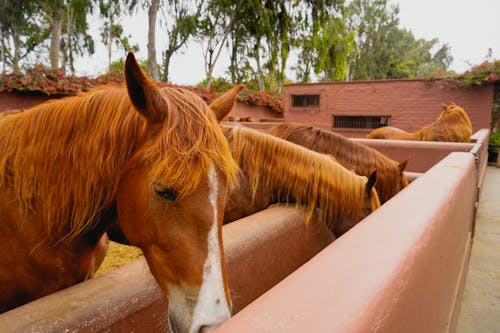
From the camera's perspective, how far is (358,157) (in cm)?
339

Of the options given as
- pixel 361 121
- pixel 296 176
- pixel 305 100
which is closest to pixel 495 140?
pixel 361 121

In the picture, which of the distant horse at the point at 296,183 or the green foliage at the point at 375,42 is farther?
the green foliage at the point at 375,42

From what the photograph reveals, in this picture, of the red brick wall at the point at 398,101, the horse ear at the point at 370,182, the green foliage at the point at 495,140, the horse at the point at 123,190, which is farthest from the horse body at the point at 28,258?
the red brick wall at the point at 398,101

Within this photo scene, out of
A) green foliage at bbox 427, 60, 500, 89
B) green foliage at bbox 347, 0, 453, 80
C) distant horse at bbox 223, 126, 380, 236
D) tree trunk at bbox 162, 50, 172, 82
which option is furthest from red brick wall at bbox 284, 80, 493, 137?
green foliage at bbox 347, 0, 453, 80

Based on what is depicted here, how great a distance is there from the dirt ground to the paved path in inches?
134

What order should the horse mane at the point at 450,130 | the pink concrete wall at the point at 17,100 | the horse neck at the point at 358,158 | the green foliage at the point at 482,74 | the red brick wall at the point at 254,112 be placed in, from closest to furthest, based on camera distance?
the horse neck at the point at 358,158, the horse mane at the point at 450,130, the pink concrete wall at the point at 17,100, the green foliage at the point at 482,74, the red brick wall at the point at 254,112

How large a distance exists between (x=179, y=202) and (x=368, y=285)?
0.65m

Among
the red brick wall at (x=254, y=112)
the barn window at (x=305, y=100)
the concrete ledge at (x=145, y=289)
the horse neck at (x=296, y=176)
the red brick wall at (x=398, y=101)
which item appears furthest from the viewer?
the red brick wall at (x=254, y=112)

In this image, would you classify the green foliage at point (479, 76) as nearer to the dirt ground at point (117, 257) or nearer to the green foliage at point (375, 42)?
the dirt ground at point (117, 257)

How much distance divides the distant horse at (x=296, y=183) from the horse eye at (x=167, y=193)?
1132mm

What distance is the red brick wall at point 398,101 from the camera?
11.7 m

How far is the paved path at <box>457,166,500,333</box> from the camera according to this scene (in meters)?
2.64

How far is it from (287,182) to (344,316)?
1.75m

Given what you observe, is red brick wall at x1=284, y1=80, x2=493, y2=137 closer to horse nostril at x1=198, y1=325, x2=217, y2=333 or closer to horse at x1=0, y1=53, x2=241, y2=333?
horse at x1=0, y1=53, x2=241, y2=333
